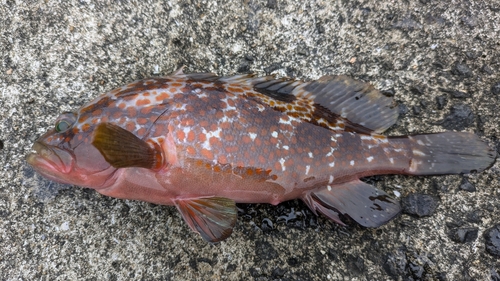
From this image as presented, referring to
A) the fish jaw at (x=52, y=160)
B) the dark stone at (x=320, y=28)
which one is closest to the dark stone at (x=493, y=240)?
the dark stone at (x=320, y=28)

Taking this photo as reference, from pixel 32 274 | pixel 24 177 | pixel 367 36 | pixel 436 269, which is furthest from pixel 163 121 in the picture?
pixel 436 269

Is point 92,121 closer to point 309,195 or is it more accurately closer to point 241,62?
point 241,62

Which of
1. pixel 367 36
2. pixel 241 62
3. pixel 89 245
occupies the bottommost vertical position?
pixel 89 245

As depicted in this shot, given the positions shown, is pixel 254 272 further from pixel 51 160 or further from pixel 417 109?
pixel 417 109

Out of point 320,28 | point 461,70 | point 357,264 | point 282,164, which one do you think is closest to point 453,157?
point 461,70

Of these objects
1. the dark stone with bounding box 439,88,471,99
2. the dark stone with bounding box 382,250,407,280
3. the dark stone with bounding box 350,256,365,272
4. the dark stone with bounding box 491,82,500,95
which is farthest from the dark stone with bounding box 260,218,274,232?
the dark stone with bounding box 491,82,500,95

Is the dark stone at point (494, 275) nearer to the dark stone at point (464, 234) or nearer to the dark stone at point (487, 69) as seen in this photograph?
the dark stone at point (464, 234)
